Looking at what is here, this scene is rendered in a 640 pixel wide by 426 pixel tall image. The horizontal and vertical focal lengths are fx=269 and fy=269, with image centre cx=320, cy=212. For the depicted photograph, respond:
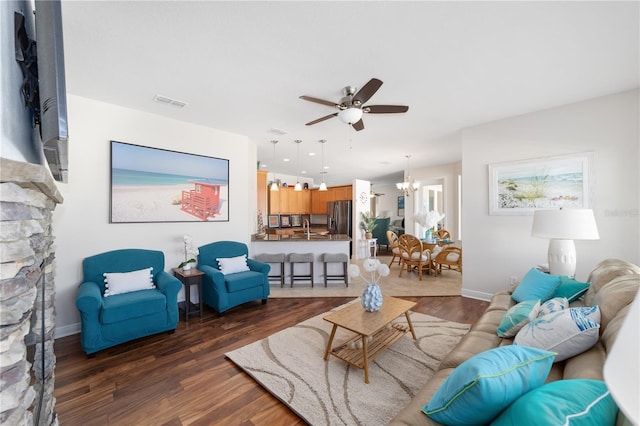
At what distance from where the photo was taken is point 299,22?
194 cm

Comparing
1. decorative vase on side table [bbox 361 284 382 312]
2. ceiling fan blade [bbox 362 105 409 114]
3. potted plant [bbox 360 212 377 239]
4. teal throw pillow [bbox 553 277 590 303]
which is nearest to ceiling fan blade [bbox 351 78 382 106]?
ceiling fan blade [bbox 362 105 409 114]

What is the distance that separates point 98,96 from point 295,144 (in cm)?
292

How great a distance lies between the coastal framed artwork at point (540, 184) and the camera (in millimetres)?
3273

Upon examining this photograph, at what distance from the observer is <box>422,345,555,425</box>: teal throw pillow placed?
37.2 inches

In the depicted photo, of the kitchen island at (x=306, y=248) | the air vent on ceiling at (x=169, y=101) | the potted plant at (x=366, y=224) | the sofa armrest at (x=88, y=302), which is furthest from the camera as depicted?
the potted plant at (x=366, y=224)

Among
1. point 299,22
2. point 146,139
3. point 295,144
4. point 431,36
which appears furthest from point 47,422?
point 295,144

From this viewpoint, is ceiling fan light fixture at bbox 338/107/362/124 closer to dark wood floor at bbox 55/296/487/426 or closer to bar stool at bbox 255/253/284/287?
dark wood floor at bbox 55/296/487/426

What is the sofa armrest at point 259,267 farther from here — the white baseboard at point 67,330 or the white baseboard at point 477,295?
the white baseboard at point 477,295

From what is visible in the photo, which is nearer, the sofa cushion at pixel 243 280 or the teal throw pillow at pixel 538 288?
the teal throw pillow at pixel 538 288

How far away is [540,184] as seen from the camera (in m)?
3.55

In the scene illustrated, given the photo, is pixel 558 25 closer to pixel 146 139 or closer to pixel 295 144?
pixel 295 144

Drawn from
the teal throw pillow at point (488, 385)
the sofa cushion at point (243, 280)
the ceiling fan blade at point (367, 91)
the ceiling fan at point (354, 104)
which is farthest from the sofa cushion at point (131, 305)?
the ceiling fan blade at point (367, 91)

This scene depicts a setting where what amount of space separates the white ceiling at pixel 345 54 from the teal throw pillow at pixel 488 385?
6.81 ft

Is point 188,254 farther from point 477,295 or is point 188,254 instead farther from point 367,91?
point 477,295
